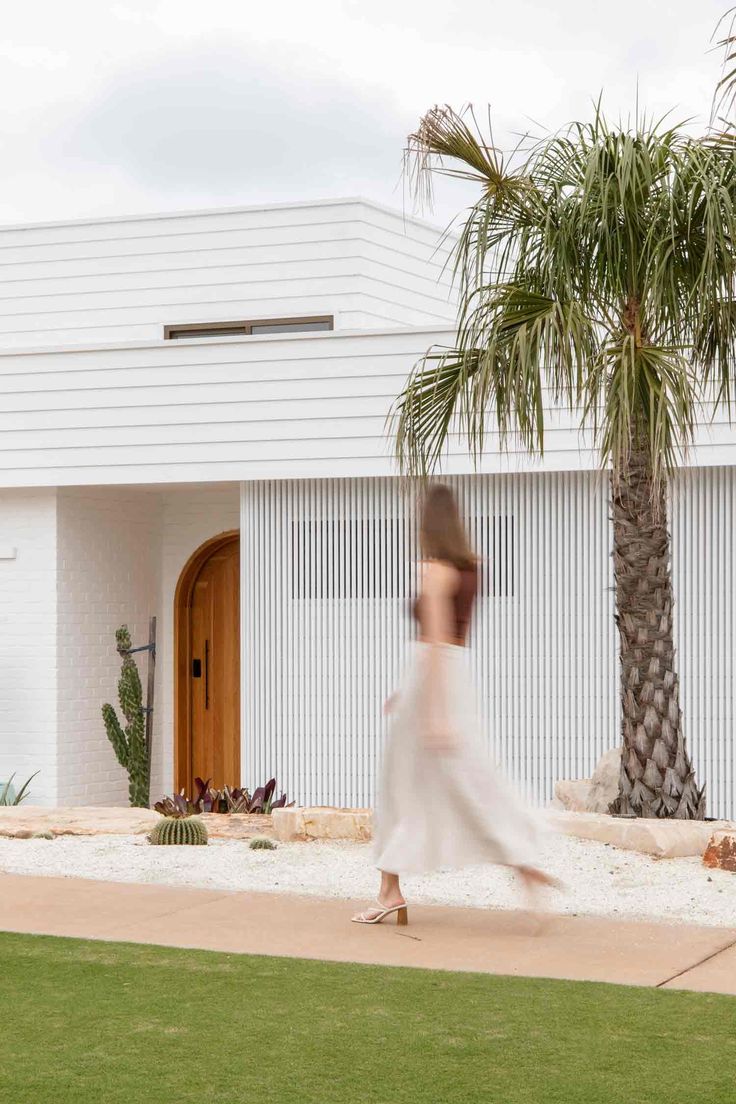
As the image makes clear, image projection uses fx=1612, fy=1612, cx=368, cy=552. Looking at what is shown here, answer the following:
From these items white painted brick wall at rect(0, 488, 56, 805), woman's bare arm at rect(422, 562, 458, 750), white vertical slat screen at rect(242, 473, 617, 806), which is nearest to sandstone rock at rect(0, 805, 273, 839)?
white vertical slat screen at rect(242, 473, 617, 806)

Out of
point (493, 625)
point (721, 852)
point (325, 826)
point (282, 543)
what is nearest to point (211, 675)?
point (282, 543)

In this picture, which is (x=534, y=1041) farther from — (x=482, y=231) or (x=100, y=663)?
(x=100, y=663)

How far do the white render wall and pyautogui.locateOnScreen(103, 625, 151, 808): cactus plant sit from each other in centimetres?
388

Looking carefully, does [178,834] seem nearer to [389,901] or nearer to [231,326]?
[389,901]

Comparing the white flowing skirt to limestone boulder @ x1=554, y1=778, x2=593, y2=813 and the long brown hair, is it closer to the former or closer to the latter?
the long brown hair

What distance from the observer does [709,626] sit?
12.8 meters

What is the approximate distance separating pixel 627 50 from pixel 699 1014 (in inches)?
390

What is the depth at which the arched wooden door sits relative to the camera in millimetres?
16250

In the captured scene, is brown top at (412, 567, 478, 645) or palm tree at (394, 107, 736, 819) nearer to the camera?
brown top at (412, 567, 478, 645)

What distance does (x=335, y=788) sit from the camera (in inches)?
552

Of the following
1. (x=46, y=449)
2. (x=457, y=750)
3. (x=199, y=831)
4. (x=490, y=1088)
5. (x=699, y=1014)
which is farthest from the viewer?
(x=46, y=449)

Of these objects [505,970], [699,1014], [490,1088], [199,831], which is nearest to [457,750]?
[505,970]

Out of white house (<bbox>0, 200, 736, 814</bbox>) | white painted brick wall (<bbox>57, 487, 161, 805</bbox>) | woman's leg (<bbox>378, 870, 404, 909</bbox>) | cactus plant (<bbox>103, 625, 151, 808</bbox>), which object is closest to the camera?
woman's leg (<bbox>378, 870, 404, 909</bbox>)

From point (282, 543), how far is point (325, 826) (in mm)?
5090
